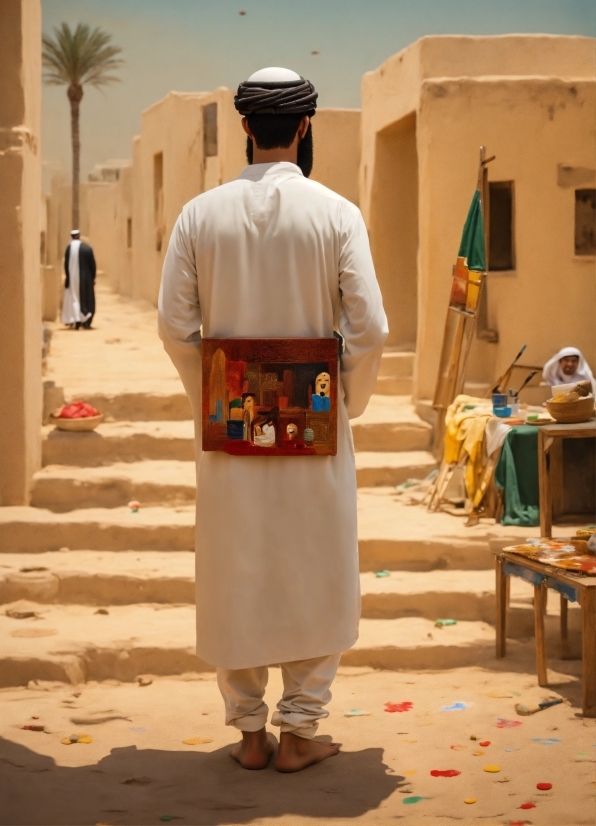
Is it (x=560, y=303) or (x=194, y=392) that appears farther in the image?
(x=560, y=303)

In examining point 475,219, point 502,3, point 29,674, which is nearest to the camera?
point 29,674

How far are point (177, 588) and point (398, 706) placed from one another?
176 cm

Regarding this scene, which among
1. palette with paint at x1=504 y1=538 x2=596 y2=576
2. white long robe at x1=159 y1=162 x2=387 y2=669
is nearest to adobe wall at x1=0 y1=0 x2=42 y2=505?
palette with paint at x1=504 y1=538 x2=596 y2=576

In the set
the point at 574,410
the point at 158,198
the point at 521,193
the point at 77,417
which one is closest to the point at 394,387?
the point at 521,193

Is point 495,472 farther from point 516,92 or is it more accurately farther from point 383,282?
point 383,282

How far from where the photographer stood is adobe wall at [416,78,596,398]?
352 inches

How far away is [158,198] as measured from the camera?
15.6 metres

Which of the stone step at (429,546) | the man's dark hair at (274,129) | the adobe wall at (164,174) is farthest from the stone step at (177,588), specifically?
the adobe wall at (164,174)

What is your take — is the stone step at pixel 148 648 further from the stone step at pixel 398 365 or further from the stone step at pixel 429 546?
the stone step at pixel 398 365

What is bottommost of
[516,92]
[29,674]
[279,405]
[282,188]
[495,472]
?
[29,674]

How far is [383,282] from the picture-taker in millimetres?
11055

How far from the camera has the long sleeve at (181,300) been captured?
3.39 m

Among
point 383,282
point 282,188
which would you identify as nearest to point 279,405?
point 282,188

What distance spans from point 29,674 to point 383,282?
6.92 meters
